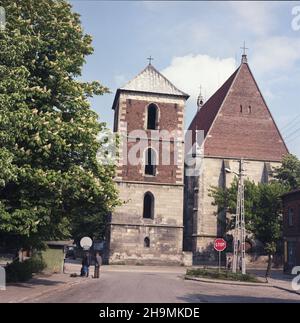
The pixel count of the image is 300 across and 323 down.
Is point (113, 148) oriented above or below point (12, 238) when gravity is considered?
above

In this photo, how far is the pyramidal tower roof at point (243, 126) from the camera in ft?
174

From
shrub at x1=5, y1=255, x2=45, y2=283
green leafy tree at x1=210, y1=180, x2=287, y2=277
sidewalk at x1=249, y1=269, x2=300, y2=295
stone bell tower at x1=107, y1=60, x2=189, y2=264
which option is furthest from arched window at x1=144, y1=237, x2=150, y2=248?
shrub at x1=5, y1=255, x2=45, y2=283

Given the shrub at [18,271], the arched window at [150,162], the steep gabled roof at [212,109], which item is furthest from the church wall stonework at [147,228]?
the shrub at [18,271]

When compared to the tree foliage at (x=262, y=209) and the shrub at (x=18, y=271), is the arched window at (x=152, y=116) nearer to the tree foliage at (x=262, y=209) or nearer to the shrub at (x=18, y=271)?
the tree foliage at (x=262, y=209)

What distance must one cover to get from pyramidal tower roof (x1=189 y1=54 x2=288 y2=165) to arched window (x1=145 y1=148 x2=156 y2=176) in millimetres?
9194

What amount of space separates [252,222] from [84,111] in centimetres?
2674

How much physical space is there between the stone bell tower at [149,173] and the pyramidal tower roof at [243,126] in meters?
8.65

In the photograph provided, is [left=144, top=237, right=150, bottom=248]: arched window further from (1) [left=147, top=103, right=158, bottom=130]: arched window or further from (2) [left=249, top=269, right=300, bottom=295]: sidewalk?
(2) [left=249, top=269, right=300, bottom=295]: sidewalk

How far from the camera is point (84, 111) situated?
20.7 metres

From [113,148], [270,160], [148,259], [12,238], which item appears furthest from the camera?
[270,160]

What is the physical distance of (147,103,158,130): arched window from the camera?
4591cm

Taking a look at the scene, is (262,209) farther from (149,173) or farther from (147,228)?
(149,173)
